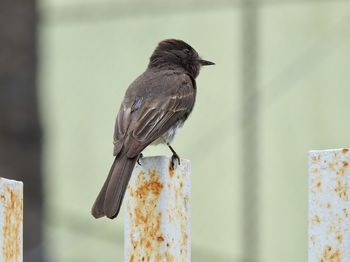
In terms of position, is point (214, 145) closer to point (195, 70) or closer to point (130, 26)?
point (130, 26)

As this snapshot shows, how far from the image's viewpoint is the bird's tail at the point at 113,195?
396 cm

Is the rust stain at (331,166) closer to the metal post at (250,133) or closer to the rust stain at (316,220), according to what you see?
the rust stain at (316,220)

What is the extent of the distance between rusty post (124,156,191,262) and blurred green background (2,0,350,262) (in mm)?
4975

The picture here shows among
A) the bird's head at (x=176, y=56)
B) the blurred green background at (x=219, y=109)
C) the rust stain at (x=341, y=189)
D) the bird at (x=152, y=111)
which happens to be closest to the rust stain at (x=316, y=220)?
the rust stain at (x=341, y=189)

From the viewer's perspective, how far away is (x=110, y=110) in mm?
9836

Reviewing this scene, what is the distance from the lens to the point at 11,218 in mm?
3633

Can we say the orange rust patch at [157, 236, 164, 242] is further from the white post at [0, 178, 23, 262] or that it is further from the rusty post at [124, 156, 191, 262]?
the white post at [0, 178, 23, 262]

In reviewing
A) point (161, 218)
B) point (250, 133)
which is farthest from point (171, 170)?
point (250, 133)

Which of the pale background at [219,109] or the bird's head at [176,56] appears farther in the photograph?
the pale background at [219,109]

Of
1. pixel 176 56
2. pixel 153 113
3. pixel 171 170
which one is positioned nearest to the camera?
pixel 171 170

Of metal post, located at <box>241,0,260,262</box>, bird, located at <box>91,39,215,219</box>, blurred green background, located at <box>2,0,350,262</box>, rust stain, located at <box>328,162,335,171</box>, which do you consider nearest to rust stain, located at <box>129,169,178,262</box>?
bird, located at <box>91,39,215,219</box>

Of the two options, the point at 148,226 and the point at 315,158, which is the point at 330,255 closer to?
the point at 315,158

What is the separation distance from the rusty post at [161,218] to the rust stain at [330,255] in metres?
0.51

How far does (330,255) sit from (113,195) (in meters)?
0.95
